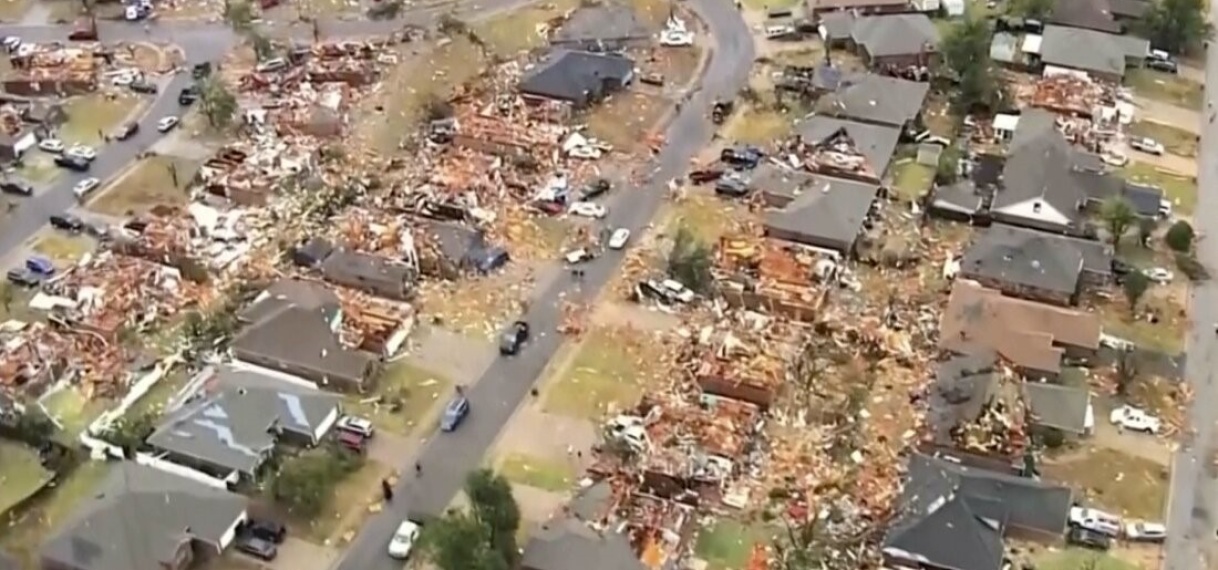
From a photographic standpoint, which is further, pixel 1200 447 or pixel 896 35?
pixel 896 35

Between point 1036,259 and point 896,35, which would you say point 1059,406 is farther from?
point 896,35

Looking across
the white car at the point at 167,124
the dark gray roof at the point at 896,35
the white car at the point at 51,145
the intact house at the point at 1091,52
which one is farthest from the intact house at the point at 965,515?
the white car at the point at 51,145

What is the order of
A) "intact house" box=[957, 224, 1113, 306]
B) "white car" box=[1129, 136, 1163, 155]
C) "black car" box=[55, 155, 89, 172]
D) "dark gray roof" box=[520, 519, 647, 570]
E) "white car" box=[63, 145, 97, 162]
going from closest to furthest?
1. "dark gray roof" box=[520, 519, 647, 570]
2. "intact house" box=[957, 224, 1113, 306]
3. "black car" box=[55, 155, 89, 172]
4. "white car" box=[63, 145, 97, 162]
5. "white car" box=[1129, 136, 1163, 155]

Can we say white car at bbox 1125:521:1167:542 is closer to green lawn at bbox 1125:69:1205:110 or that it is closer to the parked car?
the parked car

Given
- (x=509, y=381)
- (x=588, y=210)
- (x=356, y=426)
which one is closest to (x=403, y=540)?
(x=356, y=426)

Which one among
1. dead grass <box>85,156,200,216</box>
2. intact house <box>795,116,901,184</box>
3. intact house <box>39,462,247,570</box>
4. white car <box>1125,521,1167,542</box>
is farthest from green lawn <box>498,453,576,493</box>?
dead grass <box>85,156,200,216</box>

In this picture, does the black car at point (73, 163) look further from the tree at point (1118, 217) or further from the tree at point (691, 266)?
the tree at point (1118, 217)
